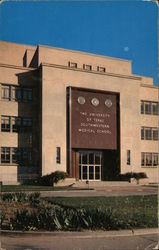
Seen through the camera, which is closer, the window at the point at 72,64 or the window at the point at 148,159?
the window at the point at 72,64

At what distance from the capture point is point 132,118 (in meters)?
38.8

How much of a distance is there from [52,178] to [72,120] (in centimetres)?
633

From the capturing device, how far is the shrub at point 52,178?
31.6 metres

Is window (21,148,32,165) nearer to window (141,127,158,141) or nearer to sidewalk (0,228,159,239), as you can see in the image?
window (141,127,158,141)

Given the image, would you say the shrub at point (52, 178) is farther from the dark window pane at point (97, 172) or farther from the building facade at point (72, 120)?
the dark window pane at point (97, 172)

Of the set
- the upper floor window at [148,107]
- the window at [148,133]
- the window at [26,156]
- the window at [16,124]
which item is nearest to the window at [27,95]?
the window at [16,124]

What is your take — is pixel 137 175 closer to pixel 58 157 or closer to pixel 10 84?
pixel 58 157

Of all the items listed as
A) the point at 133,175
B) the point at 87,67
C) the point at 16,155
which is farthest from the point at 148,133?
the point at 16,155

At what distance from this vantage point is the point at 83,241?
8.61m

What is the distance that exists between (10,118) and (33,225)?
995 inches

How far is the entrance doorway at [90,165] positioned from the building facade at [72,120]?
0.10ft

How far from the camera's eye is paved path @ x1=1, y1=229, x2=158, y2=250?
315 inches

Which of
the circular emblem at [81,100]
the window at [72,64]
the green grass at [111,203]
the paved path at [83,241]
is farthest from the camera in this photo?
the window at [72,64]

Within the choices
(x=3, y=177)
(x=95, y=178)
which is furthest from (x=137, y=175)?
(x=3, y=177)
